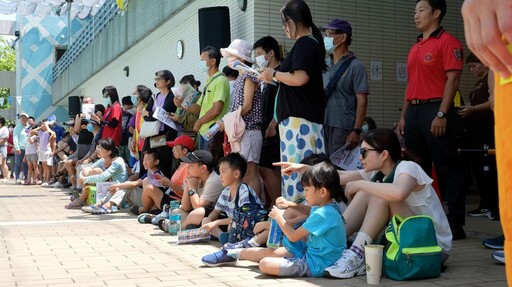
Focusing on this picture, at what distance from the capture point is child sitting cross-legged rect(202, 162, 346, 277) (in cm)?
405

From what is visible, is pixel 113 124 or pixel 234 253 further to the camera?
pixel 113 124

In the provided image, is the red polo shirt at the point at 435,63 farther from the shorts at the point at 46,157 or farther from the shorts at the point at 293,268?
the shorts at the point at 46,157

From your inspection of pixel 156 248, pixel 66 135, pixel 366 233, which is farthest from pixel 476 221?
pixel 66 135

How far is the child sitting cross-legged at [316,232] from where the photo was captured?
405 centimetres

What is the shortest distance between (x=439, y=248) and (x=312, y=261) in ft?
2.73

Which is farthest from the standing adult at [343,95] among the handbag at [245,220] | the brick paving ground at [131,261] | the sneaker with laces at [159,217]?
the sneaker with laces at [159,217]

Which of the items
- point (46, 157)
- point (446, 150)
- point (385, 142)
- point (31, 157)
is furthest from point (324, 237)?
point (31, 157)

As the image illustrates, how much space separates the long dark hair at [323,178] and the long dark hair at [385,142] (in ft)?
1.13

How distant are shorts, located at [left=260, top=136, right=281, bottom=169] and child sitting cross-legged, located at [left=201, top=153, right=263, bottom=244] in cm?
46

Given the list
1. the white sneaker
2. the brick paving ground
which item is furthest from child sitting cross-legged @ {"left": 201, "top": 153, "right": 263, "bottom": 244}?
the white sneaker

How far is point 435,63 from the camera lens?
5.20 m

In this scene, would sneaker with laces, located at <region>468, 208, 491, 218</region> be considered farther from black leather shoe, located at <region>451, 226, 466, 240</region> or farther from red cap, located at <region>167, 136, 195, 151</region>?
red cap, located at <region>167, 136, 195, 151</region>

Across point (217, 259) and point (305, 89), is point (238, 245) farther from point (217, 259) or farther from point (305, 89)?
point (305, 89)

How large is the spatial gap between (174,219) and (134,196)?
2428 millimetres
